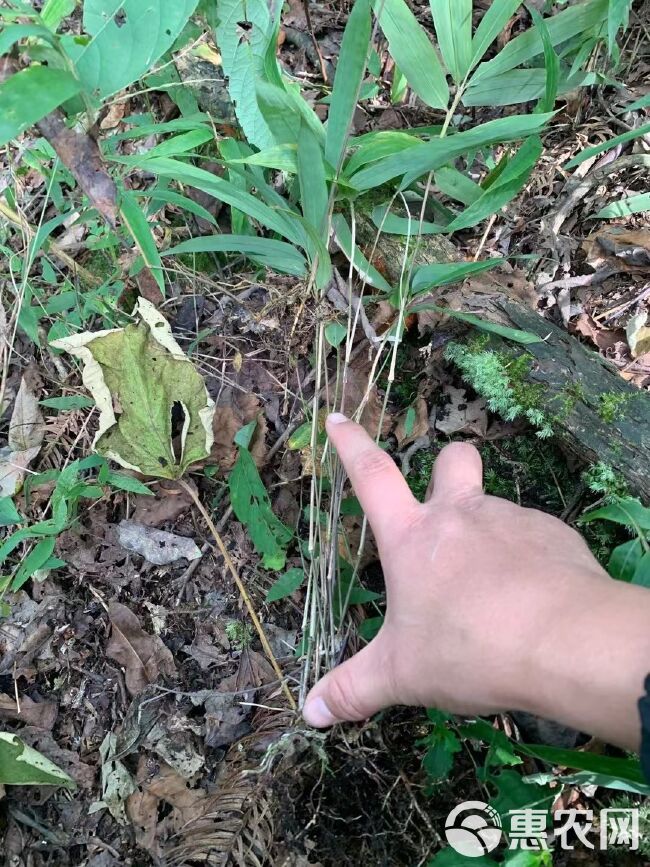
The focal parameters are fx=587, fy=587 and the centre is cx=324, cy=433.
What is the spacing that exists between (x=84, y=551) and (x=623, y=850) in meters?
1.57

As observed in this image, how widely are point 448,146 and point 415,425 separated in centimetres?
74

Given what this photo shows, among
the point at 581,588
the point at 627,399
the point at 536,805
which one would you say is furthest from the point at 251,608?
the point at 627,399

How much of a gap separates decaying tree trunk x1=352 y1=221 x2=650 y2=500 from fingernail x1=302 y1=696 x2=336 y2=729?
878mm

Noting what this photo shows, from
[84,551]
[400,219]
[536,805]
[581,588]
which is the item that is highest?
[400,219]

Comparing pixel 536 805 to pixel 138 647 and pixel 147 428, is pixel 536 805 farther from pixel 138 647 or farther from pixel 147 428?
pixel 147 428

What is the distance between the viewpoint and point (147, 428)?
165 centimetres

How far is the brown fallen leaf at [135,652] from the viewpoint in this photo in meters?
1.65

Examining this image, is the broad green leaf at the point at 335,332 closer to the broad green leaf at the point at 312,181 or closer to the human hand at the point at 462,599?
the broad green leaf at the point at 312,181

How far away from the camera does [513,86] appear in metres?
1.64

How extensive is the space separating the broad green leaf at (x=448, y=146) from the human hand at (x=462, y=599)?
0.66m

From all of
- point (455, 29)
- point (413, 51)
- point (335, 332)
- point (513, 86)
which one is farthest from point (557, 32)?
point (335, 332)

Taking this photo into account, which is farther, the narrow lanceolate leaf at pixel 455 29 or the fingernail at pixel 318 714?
the narrow lanceolate leaf at pixel 455 29

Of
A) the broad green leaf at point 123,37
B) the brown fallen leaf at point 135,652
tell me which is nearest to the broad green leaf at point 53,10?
the broad green leaf at point 123,37

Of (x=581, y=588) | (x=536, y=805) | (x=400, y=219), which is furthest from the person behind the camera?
(x=400, y=219)
